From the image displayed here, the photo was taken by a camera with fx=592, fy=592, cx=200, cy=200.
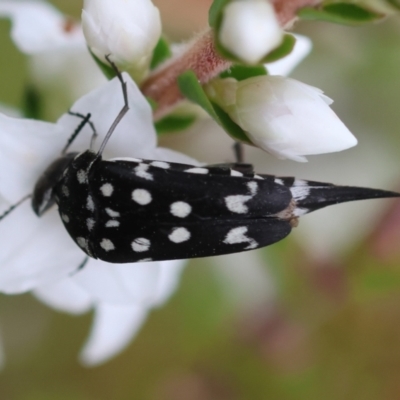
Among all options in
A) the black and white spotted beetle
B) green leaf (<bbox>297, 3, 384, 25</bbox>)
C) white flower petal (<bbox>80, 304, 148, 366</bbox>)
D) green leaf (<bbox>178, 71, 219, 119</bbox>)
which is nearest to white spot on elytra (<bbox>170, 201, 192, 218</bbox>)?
the black and white spotted beetle

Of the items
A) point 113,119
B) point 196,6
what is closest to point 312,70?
point 196,6

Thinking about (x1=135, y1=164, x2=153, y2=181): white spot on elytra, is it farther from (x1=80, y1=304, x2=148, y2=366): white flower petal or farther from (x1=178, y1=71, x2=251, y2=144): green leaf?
(x1=80, y1=304, x2=148, y2=366): white flower petal

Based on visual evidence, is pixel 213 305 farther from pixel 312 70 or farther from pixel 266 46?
pixel 266 46

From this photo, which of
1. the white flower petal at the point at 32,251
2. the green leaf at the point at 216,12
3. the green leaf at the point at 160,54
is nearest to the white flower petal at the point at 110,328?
the white flower petal at the point at 32,251

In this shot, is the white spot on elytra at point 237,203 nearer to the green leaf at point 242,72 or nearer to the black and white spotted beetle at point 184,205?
the black and white spotted beetle at point 184,205

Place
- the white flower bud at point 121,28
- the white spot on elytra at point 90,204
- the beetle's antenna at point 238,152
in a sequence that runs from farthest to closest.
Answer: the beetle's antenna at point 238,152 → the white spot on elytra at point 90,204 → the white flower bud at point 121,28

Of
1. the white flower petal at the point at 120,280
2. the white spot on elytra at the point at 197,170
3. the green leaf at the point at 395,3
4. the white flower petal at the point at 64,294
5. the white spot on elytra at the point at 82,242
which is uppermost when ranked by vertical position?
the green leaf at the point at 395,3

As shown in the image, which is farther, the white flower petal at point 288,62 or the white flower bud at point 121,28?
the white flower petal at point 288,62

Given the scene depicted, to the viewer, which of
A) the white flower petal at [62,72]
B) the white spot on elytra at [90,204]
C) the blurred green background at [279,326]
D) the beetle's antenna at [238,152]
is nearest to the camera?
the white spot on elytra at [90,204]
